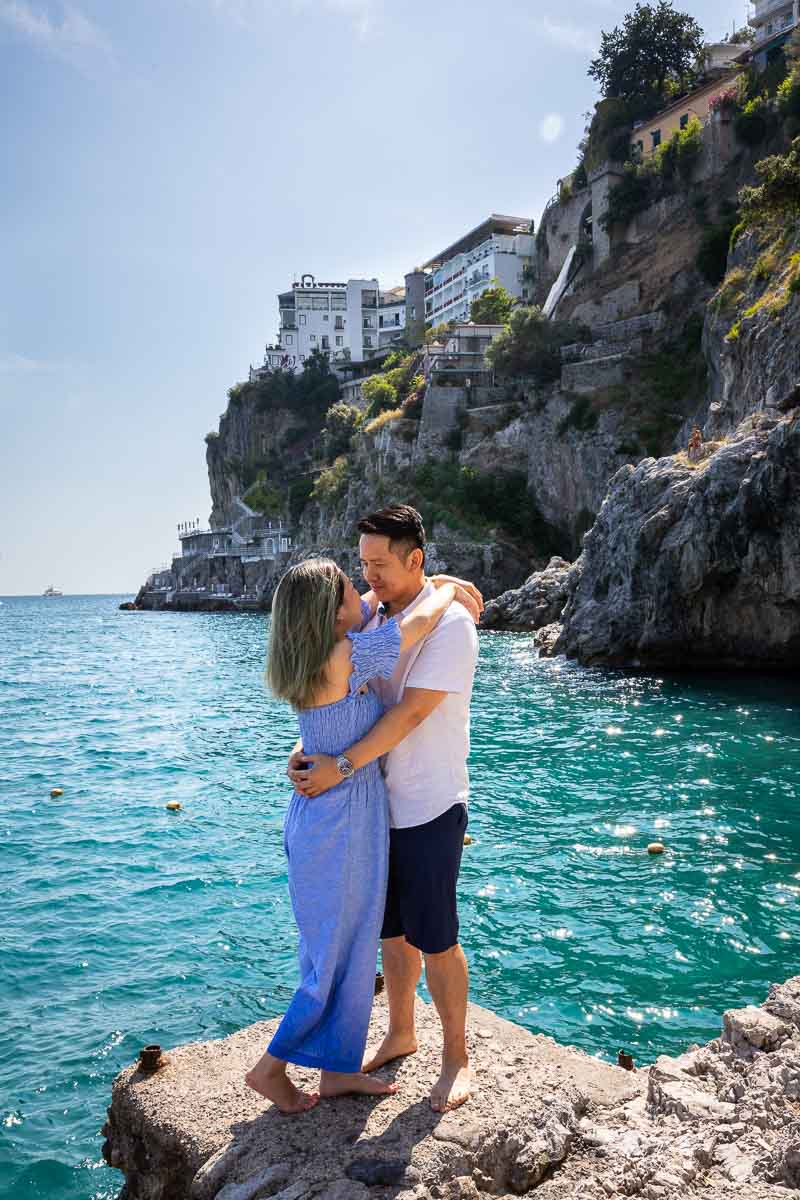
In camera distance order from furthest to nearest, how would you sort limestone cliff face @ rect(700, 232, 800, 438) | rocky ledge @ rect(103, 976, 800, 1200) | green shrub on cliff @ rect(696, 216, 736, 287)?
green shrub on cliff @ rect(696, 216, 736, 287) → limestone cliff face @ rect(700, 232, 800, 438) → rocky ledge @ rect(103, 976, 800, 1200)

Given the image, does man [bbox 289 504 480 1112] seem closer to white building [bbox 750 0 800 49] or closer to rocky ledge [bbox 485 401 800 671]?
rocky ledge [bbox 485 401 800 671]

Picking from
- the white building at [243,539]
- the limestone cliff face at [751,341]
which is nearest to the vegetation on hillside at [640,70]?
the limestone cliff face at [751,341]

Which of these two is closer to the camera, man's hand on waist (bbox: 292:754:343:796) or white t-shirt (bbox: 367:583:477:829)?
man's hand on waist (bbox: 292:754:343:796)

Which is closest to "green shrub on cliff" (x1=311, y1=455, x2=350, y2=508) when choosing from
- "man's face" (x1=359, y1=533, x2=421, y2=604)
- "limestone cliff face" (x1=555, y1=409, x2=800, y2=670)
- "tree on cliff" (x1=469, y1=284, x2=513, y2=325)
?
"tree on cliff" (x1=469, y1=284, x2=513, y2=325)

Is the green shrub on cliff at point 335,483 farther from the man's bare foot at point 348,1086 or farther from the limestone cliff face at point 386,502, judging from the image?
the man's bare foot at point 348,1086

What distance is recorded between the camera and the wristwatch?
3.73 metres

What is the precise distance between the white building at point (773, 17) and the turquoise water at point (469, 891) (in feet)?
189

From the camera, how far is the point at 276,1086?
374 cm

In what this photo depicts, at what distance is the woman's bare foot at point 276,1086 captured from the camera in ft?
12.2

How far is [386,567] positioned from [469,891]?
5.99 m

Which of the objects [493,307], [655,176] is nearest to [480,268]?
[493,307]

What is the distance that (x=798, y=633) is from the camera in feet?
79.0

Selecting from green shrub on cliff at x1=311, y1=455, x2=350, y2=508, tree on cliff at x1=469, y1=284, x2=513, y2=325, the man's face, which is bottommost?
the man's face

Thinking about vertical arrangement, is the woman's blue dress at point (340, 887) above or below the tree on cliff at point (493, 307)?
below
